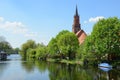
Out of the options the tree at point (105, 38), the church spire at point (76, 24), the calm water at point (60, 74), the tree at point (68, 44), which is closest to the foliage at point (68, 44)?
the tree at point (68, 44)

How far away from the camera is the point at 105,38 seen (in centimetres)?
5891

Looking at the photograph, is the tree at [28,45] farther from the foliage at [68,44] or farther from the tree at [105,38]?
the tree at [105,38]

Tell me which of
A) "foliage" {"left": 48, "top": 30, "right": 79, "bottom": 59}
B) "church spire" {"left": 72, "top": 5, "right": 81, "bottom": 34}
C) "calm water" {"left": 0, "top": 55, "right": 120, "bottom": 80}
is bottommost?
"calm water" {"left": 0, "top": 55, "right": 120, "bottom": 80}

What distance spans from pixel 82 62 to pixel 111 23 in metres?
15.4

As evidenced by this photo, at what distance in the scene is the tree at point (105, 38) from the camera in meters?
58.4

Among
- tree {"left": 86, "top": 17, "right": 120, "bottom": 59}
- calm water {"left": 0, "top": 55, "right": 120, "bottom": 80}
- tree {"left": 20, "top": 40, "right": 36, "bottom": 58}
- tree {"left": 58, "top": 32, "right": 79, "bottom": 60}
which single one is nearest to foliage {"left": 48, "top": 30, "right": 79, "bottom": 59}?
tree {"left": 58, "top": 32, "right": 79, "bottom": 60}

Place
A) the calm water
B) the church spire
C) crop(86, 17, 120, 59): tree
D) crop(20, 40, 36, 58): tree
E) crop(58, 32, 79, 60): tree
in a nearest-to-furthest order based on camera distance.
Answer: the calm water → crop(86, 17, 120, 59): tree → crop(58, 32, 79, 60): tree → the church spire → crop(20, 40, 36, 58): tree

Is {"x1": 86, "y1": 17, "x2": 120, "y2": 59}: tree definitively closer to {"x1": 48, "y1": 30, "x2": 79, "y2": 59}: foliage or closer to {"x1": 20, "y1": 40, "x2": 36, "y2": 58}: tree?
{"x1": 48, "y1": 30, "x2": 79, "y2": 59}: foliage

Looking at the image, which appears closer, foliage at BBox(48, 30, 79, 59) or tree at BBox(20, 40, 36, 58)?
foliage at BBox(48, 30, 79, 59)

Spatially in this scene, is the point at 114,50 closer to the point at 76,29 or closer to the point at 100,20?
the point at 100,20

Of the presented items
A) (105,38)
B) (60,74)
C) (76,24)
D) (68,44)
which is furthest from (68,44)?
(60,74)

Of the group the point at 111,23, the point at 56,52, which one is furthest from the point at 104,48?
the point at 56,52

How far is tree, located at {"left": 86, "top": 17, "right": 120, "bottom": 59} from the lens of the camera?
192 ft

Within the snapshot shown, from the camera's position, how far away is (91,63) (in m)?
67.0
